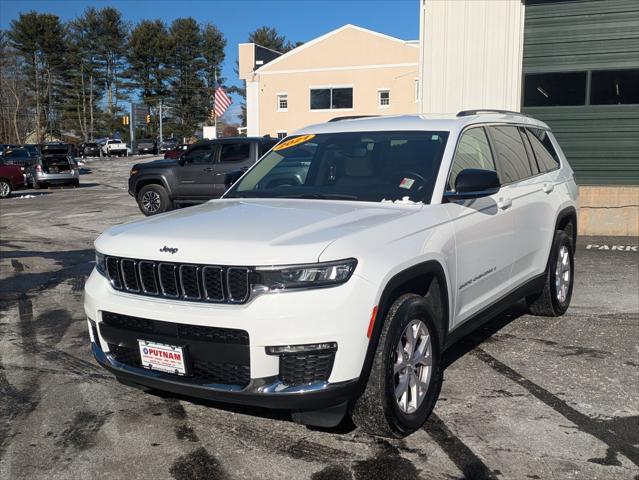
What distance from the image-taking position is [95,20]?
83.4 m

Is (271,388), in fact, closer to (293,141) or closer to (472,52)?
(293,141)

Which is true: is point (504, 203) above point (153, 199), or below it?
above

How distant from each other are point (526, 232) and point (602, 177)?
339 inches

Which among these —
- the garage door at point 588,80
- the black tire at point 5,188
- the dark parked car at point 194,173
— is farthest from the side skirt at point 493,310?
the black tire at point 5,188

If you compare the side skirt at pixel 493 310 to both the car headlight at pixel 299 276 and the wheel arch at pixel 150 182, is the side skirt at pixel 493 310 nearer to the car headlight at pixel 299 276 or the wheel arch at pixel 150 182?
the car headlight at pixel 299 276

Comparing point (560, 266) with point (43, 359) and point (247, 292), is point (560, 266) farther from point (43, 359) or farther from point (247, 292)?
point (43, 359)

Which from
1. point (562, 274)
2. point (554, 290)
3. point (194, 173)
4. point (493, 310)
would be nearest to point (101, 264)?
point (493, 310)

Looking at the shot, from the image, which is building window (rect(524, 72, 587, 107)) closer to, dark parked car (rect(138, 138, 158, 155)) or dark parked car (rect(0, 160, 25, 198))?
dark parked car (rect(0, 160, 25, 198))

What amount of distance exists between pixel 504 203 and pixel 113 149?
6228cm

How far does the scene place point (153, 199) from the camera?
16078 mm

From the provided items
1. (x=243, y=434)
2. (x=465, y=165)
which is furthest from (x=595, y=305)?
(x=243, y=434)

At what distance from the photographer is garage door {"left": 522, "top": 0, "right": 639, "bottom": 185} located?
1285cm

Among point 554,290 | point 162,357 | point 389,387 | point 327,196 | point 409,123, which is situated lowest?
point 554,290

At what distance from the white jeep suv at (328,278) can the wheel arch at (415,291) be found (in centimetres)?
1
